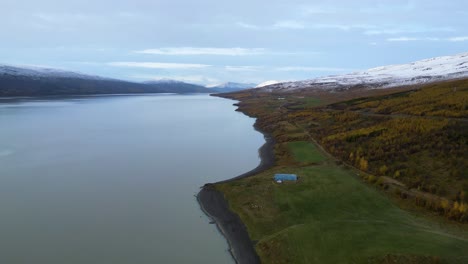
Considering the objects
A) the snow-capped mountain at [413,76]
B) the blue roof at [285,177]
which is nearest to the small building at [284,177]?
the blue roof at [285,177]

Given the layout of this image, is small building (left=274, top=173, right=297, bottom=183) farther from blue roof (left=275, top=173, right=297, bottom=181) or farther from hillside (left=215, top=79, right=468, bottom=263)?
Answer: hillside (left=215, top=79, right=468, bottom=263)

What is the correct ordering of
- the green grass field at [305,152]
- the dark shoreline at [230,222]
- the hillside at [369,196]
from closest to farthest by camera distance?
the hillside at [369,196]
the dark shoreline at [230,222]
the green grass field at [305,152]

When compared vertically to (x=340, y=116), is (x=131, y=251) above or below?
below

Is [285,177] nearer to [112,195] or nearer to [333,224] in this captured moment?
[333,224]

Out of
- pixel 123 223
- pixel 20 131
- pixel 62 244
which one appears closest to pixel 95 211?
pixel 123 223

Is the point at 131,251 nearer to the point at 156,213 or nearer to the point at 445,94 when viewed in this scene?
the point at 156,213

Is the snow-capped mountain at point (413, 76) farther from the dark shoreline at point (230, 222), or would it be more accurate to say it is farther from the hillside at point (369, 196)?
the dark shoreline at point (230, 222)
